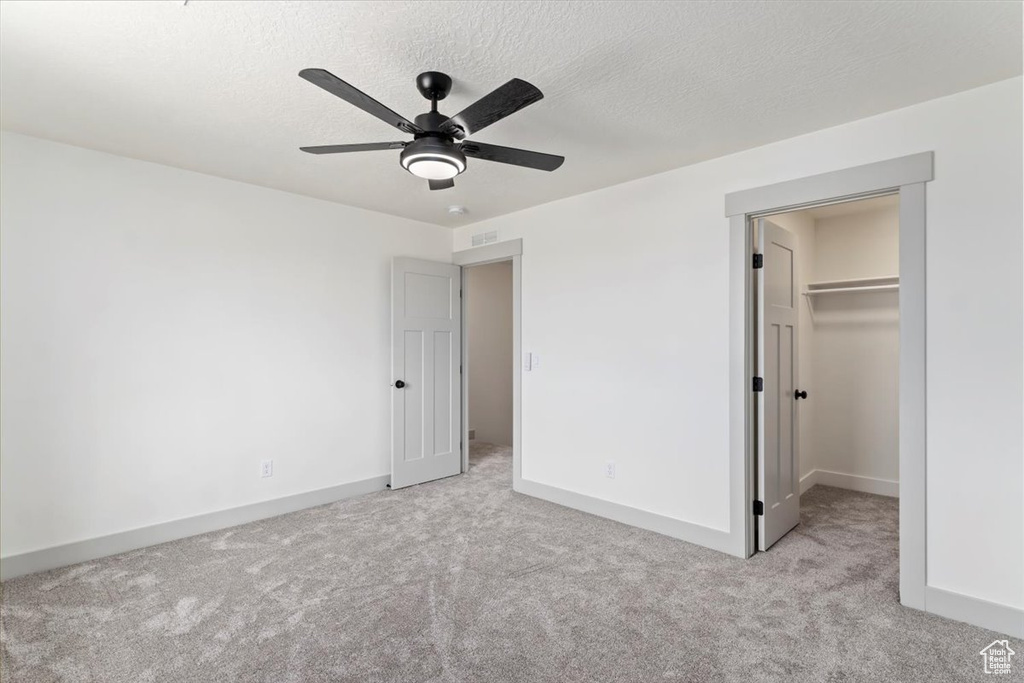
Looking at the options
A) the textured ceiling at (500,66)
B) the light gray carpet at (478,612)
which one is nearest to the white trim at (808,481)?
the light gray carpet at (478,612)

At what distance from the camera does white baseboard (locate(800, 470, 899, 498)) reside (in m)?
4.17

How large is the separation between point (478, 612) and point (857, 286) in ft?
13.6

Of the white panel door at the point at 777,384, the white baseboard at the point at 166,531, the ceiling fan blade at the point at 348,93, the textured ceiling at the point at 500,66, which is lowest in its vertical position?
the white baseboard at the point at 166,531

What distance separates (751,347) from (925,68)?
1.59 metres

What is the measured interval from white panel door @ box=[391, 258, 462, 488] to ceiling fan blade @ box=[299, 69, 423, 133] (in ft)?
8.57

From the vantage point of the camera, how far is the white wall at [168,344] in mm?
2785

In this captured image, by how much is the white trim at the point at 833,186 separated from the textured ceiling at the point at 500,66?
28 cm

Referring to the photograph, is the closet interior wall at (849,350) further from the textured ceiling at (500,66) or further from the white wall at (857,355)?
the textured ceiling at (500,66)

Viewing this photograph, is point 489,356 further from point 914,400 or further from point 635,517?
point 914,400

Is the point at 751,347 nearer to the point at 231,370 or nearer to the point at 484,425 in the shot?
the point at 231,370

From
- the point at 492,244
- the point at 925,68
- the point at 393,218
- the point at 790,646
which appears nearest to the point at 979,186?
the point at 925,68

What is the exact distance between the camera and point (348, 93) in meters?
1.66

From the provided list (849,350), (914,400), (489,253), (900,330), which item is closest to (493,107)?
(900,330)

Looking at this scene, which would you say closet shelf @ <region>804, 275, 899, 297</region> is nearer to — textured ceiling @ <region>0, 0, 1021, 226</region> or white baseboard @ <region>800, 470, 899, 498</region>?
white baseboard @ <region>800, 470, 899, 498</region>
